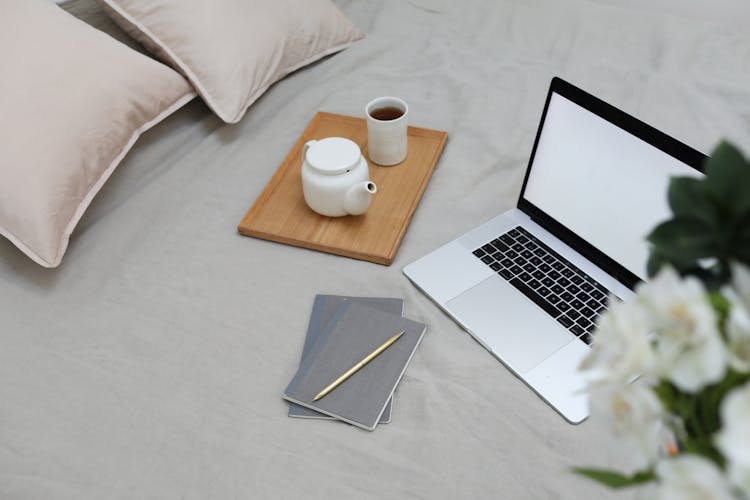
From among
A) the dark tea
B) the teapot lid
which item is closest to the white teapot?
the teapot lid

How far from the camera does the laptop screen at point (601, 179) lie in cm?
81

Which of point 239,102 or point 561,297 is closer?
point 561,297

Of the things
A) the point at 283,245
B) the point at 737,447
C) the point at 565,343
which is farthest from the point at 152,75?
the point at 737,447

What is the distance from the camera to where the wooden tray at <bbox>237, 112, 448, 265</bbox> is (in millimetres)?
970

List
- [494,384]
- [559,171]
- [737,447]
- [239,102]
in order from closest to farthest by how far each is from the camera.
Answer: [737,447] < [494,384] < [559,171] < [239,102]

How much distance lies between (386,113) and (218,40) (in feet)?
1.19

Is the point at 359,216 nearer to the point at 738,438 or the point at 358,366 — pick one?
the point at 358,366

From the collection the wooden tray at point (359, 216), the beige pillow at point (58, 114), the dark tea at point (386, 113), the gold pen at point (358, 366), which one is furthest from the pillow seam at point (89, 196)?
the gold pen at point (358, 366)

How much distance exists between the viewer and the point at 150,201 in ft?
3.47

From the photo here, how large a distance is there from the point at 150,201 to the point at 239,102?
260 millimetres

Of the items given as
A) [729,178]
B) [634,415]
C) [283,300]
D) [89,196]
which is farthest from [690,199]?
[89,196]

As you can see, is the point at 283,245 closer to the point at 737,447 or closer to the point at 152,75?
the point at 152,75

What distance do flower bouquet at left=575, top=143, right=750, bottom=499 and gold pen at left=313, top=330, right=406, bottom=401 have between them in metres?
0.46

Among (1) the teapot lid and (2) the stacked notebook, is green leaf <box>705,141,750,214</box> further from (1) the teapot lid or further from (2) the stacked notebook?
(1) the teapot lid
